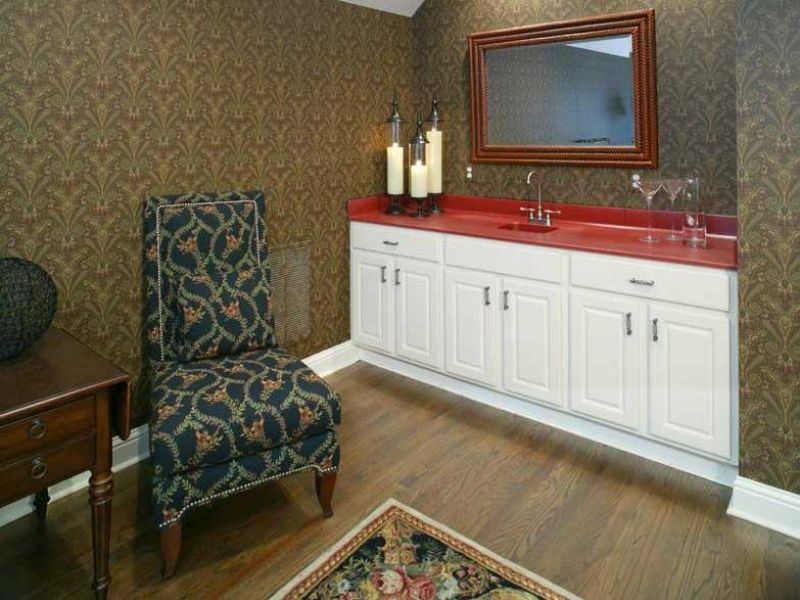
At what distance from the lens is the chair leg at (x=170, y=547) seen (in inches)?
75.9

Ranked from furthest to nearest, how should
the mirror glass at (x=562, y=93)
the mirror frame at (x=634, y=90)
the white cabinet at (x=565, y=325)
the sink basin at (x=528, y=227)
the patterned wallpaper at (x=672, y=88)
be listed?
the sink basin at (x=528, y=227) → the mirror glass at (x=562, y=93) → the mirror frame at (x=634, y=90) → the patterned wallpaper at (x=672, y=88) → the white cabinet at (x=565, y=325)

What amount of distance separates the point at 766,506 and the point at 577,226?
156 centimetres

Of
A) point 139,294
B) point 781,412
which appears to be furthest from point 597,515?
point 139,294

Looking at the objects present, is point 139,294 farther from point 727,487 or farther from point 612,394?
point 727,487

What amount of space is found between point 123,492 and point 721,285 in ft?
7.88

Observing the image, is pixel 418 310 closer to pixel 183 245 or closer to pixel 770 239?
pixel 183 245

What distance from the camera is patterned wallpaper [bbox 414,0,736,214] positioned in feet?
8.88

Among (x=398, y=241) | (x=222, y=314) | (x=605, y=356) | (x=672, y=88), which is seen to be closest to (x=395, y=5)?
(x=398, y=241)

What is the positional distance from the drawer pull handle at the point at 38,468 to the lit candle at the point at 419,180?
246cm

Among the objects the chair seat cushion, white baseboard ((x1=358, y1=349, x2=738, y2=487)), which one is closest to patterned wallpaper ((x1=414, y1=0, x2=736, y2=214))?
white baseboard ((x1=358, y1=349, x2=738, y2=487))

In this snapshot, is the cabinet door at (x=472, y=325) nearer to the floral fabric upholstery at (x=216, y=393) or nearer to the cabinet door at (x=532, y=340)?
the cabinet door at (x=532, y=340)

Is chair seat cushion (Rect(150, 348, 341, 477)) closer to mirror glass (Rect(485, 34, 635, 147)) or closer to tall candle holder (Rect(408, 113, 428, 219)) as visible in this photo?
tall candle holder (Rect(408, 113, 428, 219))

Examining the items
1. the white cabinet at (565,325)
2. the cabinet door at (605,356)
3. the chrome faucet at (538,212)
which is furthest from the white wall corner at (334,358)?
the cabinet door at (605,356)

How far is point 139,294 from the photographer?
2639 mm
